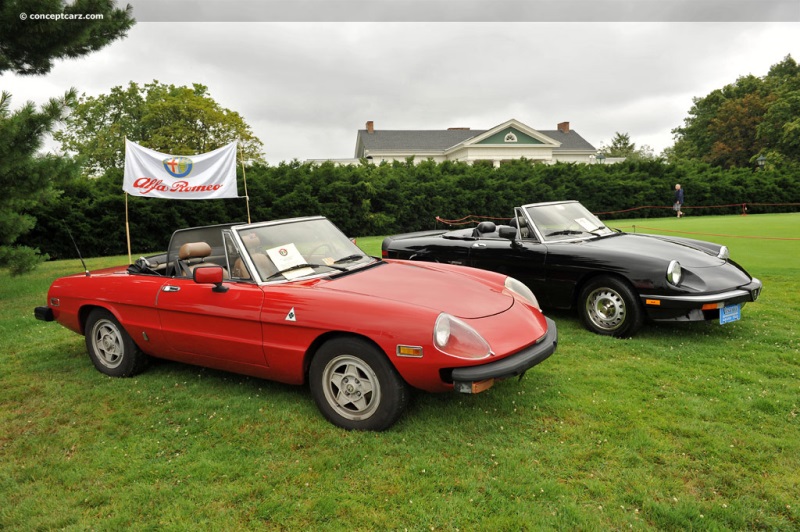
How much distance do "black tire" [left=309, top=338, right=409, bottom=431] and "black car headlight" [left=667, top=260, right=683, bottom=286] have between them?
3.21 meters

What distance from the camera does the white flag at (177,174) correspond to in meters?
10.2

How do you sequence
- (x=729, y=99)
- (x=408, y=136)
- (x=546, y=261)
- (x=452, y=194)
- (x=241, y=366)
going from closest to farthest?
(x=241, y=366)
(x=546, y=261)
(x=452, y=194)
(x=408, y=136)
(x=729, y=99)

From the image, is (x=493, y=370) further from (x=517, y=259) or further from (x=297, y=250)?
(x=517, y=259)

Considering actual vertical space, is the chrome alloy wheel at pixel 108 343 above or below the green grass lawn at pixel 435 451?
above

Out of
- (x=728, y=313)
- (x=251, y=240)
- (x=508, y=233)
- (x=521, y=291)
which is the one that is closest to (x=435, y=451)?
(x=521, y=291)

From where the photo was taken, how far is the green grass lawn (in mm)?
2588

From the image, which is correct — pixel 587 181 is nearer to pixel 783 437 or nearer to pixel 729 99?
pixel 783 437

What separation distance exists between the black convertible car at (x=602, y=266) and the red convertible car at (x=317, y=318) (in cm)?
152

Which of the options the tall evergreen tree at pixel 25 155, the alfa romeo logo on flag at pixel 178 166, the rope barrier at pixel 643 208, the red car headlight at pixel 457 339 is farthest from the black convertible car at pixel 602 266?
the rope barrier at pixel 643 208

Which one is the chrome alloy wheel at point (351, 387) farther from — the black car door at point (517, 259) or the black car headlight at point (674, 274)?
the black car headlight at point (674, 274)

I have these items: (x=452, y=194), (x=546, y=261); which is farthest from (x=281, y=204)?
(x=546, y=261)

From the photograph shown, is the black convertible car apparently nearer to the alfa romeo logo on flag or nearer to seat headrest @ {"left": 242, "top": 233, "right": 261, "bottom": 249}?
seat headrest @ {"left": 242, "top": 233, "right": 261, "bottom": 249}

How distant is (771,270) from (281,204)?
611 inches

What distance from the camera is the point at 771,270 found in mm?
8680
